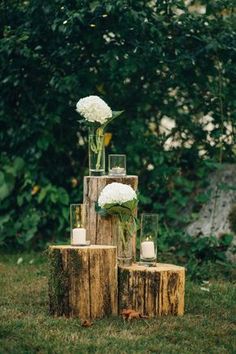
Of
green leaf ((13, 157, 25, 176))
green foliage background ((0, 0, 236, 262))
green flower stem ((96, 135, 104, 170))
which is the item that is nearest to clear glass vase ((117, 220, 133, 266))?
green flower stem ((96, 135, 104, 170))

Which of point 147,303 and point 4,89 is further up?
point 4,89

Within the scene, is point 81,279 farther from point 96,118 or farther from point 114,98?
point 114,98

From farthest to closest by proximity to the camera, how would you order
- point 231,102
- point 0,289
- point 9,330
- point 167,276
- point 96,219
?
point 231,102 → point 0,289 → point 96,219 → point 167,276 → point 9,330

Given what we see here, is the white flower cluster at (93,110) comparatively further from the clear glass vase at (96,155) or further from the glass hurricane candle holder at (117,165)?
the glass hurricane candle holder at (117,165)

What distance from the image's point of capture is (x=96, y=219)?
596cm

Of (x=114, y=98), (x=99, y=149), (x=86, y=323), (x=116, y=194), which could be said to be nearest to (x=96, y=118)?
(x=99, y=149)

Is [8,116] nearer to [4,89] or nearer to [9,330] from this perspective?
[4,89]

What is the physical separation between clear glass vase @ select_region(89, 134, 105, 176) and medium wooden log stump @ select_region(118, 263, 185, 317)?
858 mm

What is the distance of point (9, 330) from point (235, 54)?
406 cm

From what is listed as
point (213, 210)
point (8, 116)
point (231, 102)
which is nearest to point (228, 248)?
point (213, 210)

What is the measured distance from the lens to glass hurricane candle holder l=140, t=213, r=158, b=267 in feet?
18.9

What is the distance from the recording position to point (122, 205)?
18.6 feet

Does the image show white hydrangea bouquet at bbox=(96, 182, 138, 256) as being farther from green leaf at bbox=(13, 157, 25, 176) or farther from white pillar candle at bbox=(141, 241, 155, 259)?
green leaf at bbox=(13, 157, 25, 176)

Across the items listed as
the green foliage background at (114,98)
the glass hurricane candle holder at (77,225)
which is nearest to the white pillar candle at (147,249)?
the glass hurricane candle holder at (77,225)
